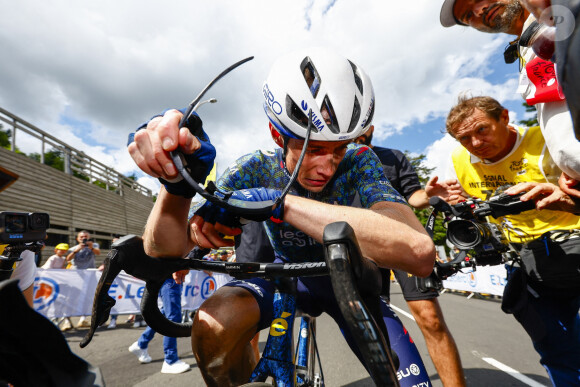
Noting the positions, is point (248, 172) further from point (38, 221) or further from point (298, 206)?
point (38, 221)

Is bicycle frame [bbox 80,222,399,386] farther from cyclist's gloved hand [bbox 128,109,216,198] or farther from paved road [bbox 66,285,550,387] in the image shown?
paved road [bbox 66,285,550,387]

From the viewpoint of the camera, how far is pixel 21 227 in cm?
229

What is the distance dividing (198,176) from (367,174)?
3.21ft

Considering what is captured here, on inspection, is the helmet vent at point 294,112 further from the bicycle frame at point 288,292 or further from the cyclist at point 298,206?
the bicycle frame at point 288,292

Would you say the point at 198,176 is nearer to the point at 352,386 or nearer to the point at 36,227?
the point at 36,227

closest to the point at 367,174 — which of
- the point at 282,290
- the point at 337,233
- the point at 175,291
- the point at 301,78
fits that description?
the point at 301,78

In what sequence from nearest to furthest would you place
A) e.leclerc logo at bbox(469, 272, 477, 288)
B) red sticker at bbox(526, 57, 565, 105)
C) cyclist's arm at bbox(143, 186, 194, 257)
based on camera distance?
cyclist's arm at bbox(143, 186, 194, 257) < red sticker at bbox(526, 57, 565, 105) < e.leclerc logo at bbox(469, 272, 477, 288)

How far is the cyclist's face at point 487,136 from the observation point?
2575 millimetres

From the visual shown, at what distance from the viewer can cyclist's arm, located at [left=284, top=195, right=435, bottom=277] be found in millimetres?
1229

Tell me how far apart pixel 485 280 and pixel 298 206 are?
13385 millimetres

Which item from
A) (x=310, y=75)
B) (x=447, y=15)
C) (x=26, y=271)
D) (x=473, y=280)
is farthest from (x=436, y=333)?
(x=473, y=280)

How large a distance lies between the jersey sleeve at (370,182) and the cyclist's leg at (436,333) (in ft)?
4.74

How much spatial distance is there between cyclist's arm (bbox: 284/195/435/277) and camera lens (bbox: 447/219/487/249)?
136cm

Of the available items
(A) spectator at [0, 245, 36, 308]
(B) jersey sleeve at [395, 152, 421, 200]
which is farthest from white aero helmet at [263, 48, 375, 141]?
(A) spectator at [0, 245, 36, 308]
